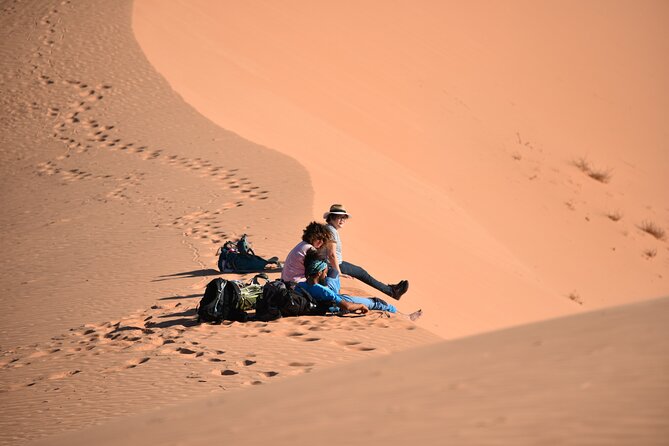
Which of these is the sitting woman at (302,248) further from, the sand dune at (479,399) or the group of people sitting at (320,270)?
the sand dune at (479,399)

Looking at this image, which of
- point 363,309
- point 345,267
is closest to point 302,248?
point 363,309

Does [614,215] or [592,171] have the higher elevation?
[592,171]

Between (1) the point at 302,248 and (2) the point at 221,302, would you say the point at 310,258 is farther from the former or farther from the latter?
(2) the point at 221,302

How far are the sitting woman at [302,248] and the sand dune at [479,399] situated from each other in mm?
3102

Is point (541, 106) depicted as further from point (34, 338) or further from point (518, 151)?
point (34, 338)

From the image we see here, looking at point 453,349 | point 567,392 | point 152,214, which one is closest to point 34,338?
point 152,214

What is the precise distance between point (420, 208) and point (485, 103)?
8.71m

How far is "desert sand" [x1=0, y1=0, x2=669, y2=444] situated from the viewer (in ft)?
14.6

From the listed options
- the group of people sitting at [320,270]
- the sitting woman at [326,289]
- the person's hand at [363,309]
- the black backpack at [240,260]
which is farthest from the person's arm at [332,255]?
the black backpack at [240,260]

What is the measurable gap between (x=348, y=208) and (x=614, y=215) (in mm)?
7070

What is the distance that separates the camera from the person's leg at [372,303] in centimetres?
888

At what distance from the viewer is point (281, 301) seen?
28.1 ft

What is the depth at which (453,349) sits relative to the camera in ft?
17.8

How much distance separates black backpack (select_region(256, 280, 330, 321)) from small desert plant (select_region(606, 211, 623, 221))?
10435mm
